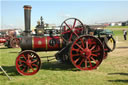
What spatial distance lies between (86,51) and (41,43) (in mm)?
1995

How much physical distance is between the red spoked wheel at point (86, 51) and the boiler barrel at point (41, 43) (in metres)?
0.75

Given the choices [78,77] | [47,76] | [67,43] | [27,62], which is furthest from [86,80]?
[27,62]

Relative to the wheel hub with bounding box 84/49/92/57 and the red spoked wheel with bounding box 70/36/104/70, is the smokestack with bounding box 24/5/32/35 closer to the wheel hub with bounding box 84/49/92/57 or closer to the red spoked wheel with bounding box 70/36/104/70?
the red spoked wheel with bounding box 70/36/104/70

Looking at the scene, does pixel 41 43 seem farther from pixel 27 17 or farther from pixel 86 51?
pixel 86 51

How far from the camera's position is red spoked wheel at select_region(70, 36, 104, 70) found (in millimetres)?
6121

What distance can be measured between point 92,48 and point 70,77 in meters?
1.74

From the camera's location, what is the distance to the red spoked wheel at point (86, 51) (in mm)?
6121

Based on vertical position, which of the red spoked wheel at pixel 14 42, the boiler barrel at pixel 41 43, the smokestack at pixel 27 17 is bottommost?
the red spoked wheel at pixel 14 42

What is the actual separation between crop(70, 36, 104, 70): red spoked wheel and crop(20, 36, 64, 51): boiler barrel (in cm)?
75

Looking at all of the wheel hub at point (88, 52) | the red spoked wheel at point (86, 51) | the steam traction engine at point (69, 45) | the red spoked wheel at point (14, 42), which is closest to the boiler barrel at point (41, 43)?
the steam traction engine at point (69, 45)

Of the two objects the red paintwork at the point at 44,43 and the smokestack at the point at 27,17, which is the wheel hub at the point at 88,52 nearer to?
the red paintwork at the point at 44,43

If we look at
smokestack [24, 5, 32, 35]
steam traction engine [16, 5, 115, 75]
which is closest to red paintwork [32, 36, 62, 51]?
steam traction engine [16, 5, 115, 75]

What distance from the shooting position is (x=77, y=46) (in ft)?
20.9

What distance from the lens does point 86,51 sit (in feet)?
20.1
